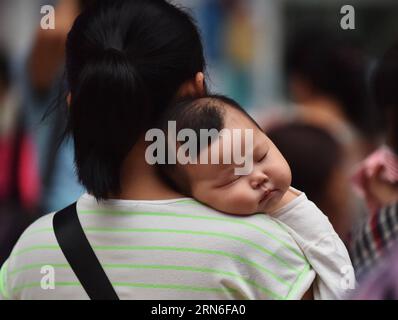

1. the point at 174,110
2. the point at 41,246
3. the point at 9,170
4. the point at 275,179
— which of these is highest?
the point at 174,110

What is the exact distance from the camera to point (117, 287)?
1945mm

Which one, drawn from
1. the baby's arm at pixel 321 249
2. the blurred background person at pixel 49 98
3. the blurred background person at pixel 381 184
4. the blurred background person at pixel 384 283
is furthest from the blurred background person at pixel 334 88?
the blurred background person at pixel 384 283

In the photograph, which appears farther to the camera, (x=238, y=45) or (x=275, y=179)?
(x=238, y=45)

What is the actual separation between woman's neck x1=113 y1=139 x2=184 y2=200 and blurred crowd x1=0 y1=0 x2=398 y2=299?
227 millimetres

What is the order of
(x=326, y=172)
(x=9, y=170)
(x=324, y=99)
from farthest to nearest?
(x=324, y=99) → (x=9, y=170) → (x=326, y=172)

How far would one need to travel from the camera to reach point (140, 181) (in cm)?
201

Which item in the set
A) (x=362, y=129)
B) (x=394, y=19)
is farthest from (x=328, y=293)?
(x=394, y=19)

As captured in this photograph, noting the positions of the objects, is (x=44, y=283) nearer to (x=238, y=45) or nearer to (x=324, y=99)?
(x=324, y=99)

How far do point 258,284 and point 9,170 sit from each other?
2.17 meters

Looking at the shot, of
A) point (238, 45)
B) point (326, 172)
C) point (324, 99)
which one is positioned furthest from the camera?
point (238, 45)

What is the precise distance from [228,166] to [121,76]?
0.92ft

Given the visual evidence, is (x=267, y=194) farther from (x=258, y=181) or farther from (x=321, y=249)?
(x=321, y=249)

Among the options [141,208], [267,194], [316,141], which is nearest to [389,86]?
[316,141]

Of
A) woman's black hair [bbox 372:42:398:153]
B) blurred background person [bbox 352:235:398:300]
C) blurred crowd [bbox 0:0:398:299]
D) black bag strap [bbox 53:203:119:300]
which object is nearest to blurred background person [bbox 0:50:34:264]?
blurred crowd [bbox 0:0:398:299]
